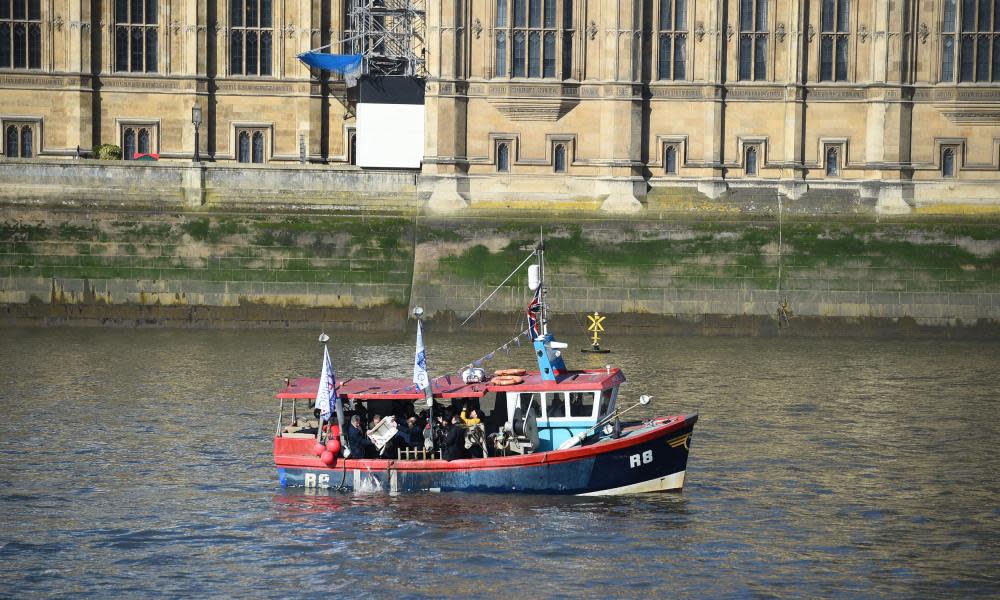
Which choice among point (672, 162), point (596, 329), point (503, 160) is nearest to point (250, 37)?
point (503, 160)

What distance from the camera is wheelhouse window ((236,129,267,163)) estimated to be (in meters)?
70.5

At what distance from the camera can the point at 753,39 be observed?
Result: 65.9m

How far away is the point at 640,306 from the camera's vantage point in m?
61.7

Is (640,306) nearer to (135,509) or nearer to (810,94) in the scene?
(810,94)

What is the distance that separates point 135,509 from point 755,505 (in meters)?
13.1

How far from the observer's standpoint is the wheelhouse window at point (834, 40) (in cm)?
6569

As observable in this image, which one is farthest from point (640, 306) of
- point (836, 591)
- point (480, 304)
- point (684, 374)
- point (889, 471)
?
point (836, 591)

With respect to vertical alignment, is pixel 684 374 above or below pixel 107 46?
below

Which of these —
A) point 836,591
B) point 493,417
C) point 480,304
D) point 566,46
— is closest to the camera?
point 836,591

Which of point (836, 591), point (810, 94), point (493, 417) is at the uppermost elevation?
point (810, 94)

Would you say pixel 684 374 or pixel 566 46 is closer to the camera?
pixel 684 374

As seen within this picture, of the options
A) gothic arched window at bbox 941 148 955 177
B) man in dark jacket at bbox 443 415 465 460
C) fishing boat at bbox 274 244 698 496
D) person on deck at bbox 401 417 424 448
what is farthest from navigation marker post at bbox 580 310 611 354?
man in dark jacket at bbox 443 415 465 460

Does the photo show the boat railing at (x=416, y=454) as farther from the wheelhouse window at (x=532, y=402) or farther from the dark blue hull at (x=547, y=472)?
the wheelhouse window at (x=532, y=402)

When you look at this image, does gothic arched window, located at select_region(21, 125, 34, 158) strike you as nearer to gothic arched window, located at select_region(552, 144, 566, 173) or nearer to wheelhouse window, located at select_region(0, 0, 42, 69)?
wheelhouse window, located at select_region(0, 0, 42, 69)
